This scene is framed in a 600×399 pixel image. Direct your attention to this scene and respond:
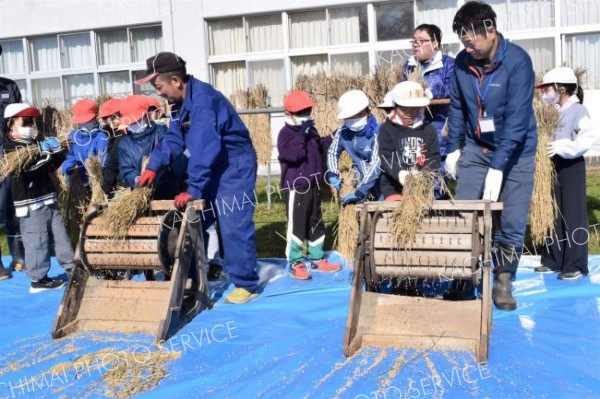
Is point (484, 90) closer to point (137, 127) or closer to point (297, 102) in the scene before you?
point (297, 102)

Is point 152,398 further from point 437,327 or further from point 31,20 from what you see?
point 31,20

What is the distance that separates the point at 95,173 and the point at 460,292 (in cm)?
316

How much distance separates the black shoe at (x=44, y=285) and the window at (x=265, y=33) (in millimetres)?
7929

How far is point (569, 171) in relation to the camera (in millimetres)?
5086

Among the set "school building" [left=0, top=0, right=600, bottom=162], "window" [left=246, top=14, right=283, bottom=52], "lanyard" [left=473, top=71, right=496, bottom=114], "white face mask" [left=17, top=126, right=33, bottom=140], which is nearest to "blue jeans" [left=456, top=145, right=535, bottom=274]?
"lanyard" [left=473, top=71, right=496, bottom=114]

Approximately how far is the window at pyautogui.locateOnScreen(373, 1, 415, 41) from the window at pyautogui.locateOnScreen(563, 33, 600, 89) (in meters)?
2.61

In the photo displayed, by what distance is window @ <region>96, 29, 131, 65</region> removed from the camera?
13.4 m

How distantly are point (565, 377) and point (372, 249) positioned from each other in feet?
3.80

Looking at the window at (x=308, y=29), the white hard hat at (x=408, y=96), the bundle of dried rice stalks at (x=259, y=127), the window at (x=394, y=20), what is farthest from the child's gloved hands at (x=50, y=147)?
the window at (x=394, y=20)

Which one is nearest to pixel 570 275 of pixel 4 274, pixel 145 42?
pixel 4 274

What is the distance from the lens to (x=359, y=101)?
498 centimetres

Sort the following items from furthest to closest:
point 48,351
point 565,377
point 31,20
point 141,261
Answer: point 31,20 → point 141,261 → point 48,351 → point 565,377

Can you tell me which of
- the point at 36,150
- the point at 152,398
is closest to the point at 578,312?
the point at 152,398

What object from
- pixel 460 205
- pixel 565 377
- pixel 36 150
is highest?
pixel 36 150
